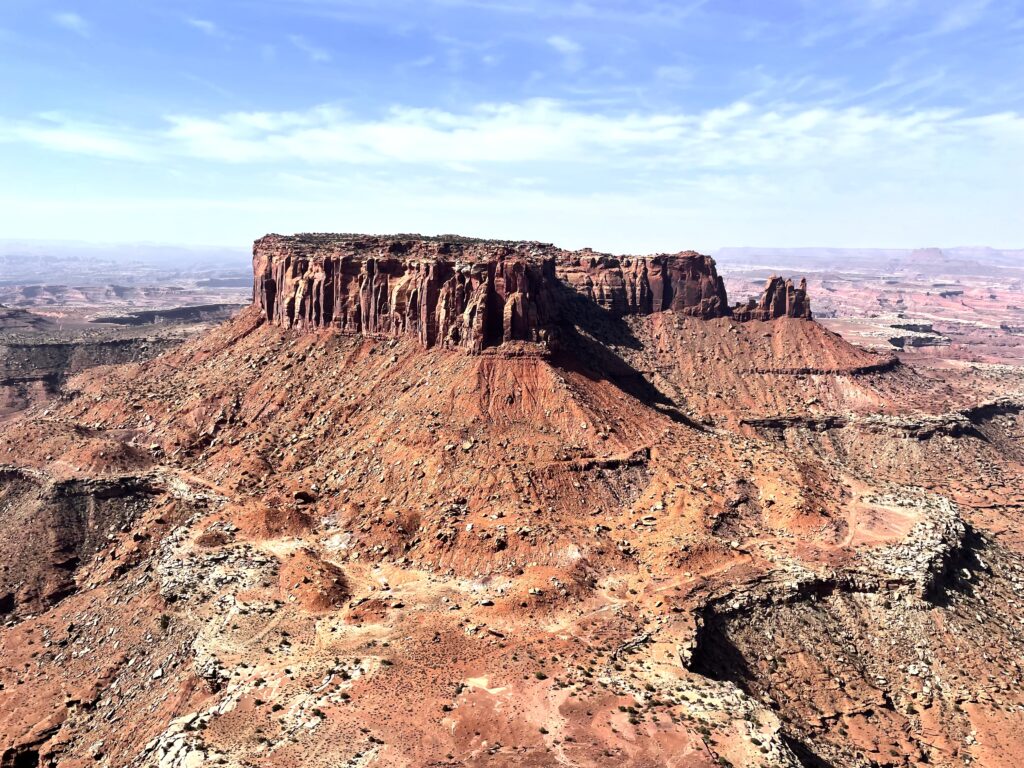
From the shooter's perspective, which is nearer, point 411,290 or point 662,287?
point 411,290

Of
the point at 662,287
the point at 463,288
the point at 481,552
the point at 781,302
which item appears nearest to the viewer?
the point at 481,552

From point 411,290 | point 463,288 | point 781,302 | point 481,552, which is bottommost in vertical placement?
point 481,552

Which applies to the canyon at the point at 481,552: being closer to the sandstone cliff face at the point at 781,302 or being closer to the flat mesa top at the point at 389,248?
the flat mesa top at the point at 389,248

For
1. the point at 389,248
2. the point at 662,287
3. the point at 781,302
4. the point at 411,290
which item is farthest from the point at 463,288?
the point at 781,302

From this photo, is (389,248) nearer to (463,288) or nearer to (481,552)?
(463,288)

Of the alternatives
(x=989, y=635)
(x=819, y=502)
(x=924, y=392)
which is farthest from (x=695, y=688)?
(x=924, y=392)

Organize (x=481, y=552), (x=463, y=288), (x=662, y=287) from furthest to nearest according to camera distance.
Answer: (x=662, y=287) < (x=463, y=288) < (x=481, y=552)

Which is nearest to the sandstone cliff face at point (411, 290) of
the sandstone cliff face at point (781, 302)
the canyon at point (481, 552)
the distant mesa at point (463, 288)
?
the distant mesa at point (463, 288)
